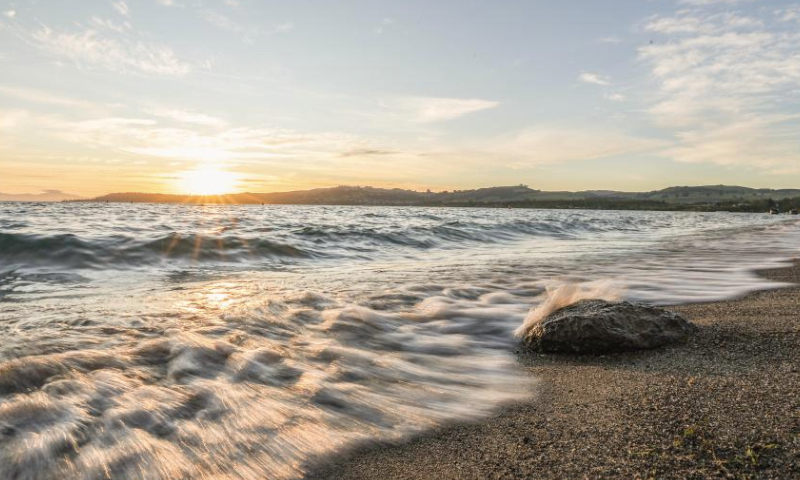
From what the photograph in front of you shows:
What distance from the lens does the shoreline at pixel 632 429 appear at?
2.29 m

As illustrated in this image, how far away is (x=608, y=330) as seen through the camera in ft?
14.1

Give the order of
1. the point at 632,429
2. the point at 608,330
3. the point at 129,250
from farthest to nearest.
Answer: the point at 129,250
the point at 608,330
the point at 632,429

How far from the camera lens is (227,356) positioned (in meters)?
4.35

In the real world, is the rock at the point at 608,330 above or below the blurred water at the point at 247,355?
above

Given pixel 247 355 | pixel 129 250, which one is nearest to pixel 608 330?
pixel 247 355

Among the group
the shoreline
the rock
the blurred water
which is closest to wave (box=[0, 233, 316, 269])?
the blurred water

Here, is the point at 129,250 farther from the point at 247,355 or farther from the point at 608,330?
the point at 608,330

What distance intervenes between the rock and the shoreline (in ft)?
0.70

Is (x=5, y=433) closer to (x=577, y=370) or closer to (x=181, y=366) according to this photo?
(x=181, y=366)

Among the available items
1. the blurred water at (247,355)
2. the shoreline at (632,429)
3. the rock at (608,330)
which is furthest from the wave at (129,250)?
the shoreline at (632,429)

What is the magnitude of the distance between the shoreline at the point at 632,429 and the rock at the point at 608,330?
0.70 ft

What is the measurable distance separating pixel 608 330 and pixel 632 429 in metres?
1.71

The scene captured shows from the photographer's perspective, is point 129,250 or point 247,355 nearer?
point 247,355

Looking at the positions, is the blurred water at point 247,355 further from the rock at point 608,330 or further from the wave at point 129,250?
the rock at point 608,330
